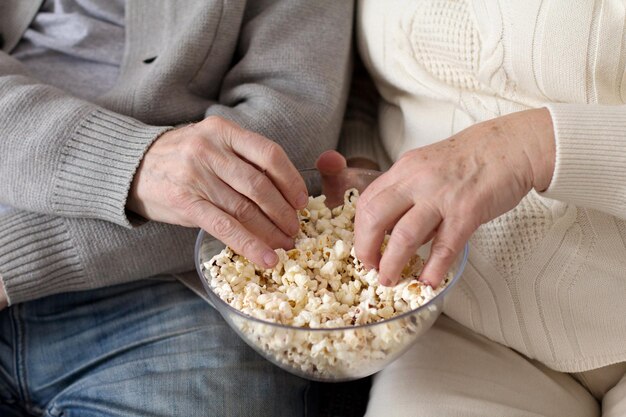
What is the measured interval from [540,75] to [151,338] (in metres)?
0.68

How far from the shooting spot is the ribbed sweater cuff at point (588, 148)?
0.76m

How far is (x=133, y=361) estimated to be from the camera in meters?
0.99

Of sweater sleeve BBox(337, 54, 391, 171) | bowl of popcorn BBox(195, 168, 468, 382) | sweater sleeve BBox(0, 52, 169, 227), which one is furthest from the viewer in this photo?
sweater sleeve BBox(337, 54, 391, 171)

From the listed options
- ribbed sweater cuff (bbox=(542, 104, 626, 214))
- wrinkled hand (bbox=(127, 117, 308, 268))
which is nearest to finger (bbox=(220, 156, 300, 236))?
wrinkled hand (bbox=(127, 117, 308, 268))

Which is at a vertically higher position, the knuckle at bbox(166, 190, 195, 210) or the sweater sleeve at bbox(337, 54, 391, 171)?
the knuckle at bbox(166, 190, 195, 210)

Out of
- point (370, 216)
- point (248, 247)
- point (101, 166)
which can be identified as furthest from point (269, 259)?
point (101, 166)

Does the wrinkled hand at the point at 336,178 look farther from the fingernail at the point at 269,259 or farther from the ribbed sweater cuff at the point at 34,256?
the ribbed sweater cuff at the point at 34,256

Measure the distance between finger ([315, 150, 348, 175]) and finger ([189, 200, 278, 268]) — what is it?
17 cm

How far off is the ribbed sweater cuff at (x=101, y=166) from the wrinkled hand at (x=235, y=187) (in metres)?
0.06

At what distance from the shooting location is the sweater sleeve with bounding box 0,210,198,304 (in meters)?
0.95

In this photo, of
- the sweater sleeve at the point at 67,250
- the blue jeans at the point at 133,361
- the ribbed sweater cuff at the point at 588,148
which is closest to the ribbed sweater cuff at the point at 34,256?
the sweater sleeve at the point at 67,250

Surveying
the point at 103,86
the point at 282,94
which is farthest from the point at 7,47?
the point at 282,94

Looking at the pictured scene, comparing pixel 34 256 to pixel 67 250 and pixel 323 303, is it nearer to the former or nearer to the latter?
pixel 67 250

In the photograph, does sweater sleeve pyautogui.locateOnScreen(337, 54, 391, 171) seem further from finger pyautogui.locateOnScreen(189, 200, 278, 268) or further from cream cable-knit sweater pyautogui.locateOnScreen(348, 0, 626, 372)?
finger pyautogui.locateOnScreen(189, 200, 278, 268)
